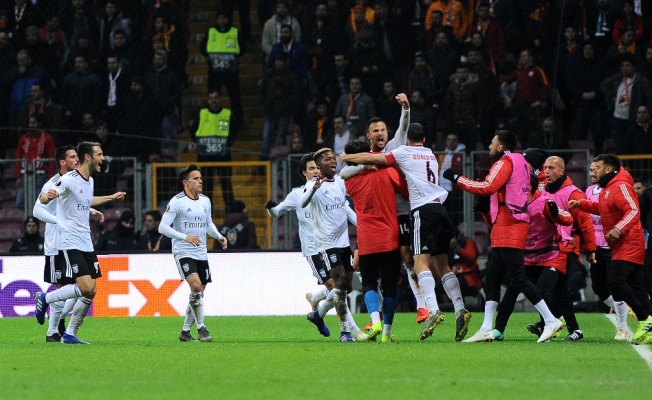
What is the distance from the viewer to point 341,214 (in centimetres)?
1442

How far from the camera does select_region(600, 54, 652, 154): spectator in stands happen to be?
68.3ft

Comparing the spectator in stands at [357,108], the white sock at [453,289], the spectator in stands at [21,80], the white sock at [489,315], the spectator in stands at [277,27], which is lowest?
the white sock at [489,315]

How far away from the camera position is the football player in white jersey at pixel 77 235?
13.1 metres

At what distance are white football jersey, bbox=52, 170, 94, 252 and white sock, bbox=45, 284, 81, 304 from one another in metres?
0.43

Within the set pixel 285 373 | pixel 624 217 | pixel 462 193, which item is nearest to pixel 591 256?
pixel 624 217

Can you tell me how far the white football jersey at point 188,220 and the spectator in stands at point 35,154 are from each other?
8.10m

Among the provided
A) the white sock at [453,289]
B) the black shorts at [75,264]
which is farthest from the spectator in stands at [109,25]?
the white sock at [453,289]

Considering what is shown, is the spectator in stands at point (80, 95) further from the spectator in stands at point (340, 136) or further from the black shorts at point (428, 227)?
the black shorts at point (428, 227)

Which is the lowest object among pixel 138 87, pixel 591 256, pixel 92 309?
pixel 92 309

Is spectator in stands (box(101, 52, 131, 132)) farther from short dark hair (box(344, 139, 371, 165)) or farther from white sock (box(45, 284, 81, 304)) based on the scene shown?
short dark hair (box(344, 139, 371, 165))

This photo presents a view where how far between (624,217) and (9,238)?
12.6 metres

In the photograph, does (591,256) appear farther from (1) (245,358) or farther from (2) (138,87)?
(2) (138,87)

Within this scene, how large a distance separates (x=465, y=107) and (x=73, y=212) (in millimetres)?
9886

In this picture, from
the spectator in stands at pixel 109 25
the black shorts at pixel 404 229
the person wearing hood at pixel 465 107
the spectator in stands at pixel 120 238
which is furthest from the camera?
the spectator in stands at pixel 109 25
